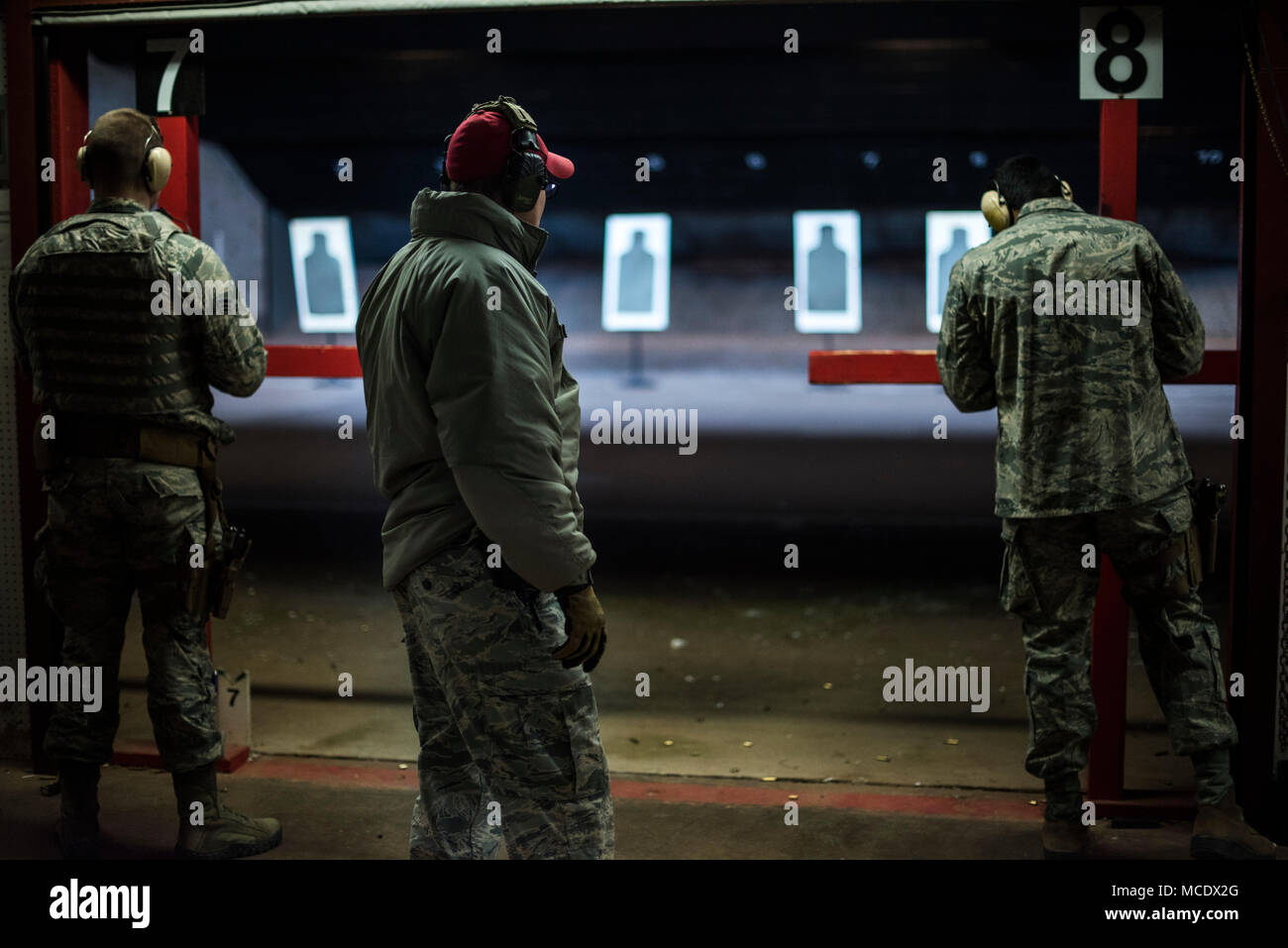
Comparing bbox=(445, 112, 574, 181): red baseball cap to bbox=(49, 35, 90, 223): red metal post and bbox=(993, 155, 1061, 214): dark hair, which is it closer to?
bbox=(993, 155, 1061, 214): dark hair

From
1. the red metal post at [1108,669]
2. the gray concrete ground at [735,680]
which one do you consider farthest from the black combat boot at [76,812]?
the red metal post at [1108,669]

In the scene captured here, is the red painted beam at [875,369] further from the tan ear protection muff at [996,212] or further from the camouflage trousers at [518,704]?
the camouflage trousers at [518,704]

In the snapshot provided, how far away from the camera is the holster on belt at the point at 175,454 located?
9.87ft

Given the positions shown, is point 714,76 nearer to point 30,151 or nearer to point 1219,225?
point 1219,225

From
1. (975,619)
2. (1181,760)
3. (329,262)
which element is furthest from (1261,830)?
(329,262)

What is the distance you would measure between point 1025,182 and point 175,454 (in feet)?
7.34

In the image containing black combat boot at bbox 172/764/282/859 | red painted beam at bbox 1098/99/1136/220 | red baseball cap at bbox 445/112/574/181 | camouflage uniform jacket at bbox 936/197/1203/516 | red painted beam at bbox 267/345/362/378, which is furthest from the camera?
red painted beam at bbox 267/345/362/378

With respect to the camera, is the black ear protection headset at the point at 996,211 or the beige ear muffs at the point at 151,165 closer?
the beige ear muffs at the point at 151,165

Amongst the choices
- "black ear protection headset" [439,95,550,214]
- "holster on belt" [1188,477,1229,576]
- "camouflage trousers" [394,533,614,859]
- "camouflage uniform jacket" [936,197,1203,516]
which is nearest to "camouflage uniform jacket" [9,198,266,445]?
"black ear protection headset" [439,95,550,214]

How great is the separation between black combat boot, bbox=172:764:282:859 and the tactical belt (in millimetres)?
459

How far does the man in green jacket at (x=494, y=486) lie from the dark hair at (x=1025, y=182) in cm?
141

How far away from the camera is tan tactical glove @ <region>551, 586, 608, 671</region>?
2.20 metres

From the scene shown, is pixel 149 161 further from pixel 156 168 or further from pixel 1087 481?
pixel 1087 481

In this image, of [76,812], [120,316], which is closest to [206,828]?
[76,812]
